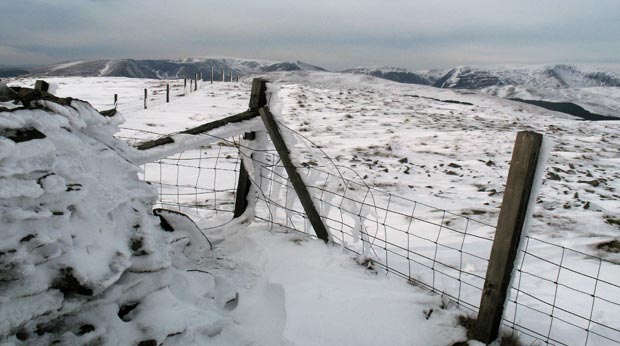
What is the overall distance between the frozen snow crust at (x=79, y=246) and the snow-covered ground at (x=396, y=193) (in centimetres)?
64

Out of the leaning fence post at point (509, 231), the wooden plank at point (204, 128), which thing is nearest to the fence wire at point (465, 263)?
the leaning fence post at point (509, 231)

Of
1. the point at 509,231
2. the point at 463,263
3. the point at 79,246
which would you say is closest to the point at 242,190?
the point at 79,246

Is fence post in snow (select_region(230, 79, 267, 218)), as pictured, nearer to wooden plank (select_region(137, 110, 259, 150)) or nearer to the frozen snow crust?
wooden plank (select_region(137, 110, 259, 150))

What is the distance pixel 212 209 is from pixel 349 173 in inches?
158

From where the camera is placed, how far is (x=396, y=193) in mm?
7734

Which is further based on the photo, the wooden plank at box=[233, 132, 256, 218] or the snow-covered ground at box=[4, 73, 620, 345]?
the wooden plank at box=[233, 132, 256, 218]

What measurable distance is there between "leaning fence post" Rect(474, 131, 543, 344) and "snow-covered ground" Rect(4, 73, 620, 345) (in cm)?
28

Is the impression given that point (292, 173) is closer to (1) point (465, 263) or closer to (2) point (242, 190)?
(2) point (242, 190)

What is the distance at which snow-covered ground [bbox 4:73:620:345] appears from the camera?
3.27m

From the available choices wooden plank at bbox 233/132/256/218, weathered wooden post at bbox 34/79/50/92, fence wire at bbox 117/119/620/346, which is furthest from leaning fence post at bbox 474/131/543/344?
weathered wooden post at bbox 34/79/50/92

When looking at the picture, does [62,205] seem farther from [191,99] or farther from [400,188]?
[191,99]

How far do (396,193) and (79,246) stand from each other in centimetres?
607

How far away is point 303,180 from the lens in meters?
4.38

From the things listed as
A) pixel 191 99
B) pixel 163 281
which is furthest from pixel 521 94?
pixel 163 281
